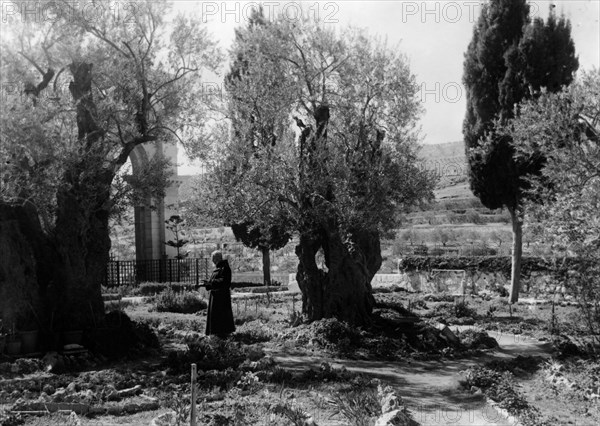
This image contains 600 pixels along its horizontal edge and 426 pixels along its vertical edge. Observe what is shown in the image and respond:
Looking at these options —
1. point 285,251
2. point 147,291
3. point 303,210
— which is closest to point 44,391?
point 303,210

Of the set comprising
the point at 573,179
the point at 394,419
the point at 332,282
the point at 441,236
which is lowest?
the point at 394,419

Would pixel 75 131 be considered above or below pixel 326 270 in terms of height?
above

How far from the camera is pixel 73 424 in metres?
7.71

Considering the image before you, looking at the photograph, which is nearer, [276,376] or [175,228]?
[276,376]

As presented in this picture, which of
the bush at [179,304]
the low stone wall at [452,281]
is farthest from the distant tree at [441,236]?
the bush at [179,304]

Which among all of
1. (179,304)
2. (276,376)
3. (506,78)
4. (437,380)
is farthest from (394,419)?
(506,78)

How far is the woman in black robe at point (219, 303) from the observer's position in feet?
45.8

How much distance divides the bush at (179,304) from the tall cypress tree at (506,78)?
9.19 metres

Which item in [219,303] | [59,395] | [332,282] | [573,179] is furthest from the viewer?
[332,282]

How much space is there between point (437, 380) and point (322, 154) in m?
4.93

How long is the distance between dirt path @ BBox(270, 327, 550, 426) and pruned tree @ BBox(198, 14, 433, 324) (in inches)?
101

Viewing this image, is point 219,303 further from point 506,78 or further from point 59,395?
point 506,78

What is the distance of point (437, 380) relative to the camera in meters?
10.9

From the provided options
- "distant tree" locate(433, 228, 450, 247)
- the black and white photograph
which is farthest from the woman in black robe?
"distant tree" locate(433, 228, 450, 247)
